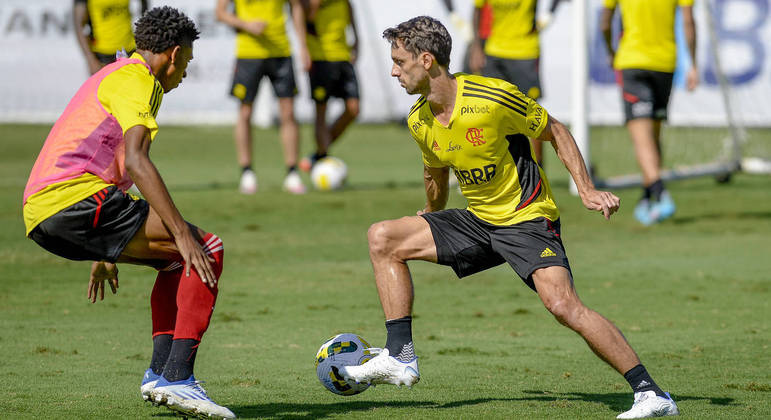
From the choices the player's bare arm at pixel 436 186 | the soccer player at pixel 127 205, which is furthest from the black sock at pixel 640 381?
the soccer player at pixel 127 205

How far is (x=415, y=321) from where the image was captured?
691cm

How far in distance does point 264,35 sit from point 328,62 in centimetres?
83

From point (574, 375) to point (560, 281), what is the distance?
93 centimetres

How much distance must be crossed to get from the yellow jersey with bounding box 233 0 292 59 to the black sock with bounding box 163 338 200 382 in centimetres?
799

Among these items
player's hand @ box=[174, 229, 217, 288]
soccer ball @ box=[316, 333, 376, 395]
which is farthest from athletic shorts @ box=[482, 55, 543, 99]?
player's hand @ box=[174, 229, 217, 288]

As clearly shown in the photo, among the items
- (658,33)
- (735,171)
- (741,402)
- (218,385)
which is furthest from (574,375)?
(735,171)

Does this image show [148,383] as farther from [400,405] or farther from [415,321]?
[415,321]

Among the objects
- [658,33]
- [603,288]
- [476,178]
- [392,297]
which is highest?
[658,33]

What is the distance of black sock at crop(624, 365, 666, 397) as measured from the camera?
183 inches

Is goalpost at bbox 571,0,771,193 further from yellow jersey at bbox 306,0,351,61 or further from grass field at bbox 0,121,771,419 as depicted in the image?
yellow jersey at bbox 306,0,351,61

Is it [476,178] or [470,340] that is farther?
[470,340]

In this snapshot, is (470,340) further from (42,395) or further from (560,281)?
(42,395)

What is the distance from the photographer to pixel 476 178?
204 inches

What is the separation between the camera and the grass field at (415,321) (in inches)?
198
